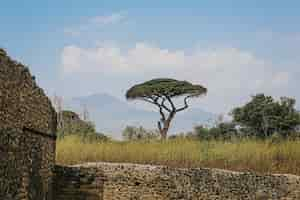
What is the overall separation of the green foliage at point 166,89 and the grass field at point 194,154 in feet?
35.5

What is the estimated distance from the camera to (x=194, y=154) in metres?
11.0

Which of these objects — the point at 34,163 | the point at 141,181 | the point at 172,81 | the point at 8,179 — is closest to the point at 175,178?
the point at 141,181

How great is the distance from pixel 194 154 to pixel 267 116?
11221 millimetres

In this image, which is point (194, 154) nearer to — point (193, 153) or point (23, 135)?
point (193, 153)

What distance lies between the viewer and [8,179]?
18.0 ft

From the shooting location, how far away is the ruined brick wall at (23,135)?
531 cm

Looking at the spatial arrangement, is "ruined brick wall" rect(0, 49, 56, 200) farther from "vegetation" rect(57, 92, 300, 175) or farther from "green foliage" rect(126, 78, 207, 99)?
"green foliage" rect(126, 78, 207, 99)

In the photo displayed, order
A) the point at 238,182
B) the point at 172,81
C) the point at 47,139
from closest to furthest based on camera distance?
the point at 47,139 → the point at 238,182 → the point at 172,81

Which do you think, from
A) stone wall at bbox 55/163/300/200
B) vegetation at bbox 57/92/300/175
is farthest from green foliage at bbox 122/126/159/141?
stone wall at bbox 55/163/300/200

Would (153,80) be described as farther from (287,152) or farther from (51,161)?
(51,161)

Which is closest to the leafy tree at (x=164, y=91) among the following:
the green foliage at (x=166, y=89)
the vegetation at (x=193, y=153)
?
the green foliage at (x=166, y=89)

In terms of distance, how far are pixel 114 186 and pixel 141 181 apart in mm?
467

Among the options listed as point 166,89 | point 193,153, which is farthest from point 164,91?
point 193,153

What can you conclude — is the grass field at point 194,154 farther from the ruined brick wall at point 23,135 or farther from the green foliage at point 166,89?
the green foliage at point 166,89
